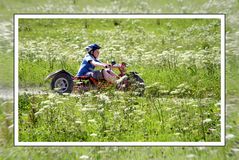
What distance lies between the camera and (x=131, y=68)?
4.93 metres

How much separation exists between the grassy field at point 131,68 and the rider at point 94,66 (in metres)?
0.09

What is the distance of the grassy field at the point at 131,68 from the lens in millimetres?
4789

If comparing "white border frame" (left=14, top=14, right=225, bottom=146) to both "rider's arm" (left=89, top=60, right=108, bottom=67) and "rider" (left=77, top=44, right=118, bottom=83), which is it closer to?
"rider" (left=77, top=44, right=118, bottom=83)

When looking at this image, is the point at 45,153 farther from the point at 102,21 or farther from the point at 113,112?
the point at 102,21


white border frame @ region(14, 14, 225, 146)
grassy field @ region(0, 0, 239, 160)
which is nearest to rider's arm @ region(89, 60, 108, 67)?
grassy field @ region(0, 0, 239, 160)

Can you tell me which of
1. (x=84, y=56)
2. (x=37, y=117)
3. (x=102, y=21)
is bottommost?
(x=37, y=117)

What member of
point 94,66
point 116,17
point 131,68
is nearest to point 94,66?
point 94,66

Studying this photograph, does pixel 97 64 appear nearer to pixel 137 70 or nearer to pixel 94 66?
pixel 94 66

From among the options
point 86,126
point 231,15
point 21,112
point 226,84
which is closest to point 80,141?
point 86,126

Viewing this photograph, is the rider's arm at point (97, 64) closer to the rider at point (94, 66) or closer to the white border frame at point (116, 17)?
the rider at point (94, 66)

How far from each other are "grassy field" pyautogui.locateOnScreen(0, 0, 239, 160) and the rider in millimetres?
94

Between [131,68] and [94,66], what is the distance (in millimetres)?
317

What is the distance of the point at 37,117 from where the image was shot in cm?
484

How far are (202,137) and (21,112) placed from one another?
153 cm
